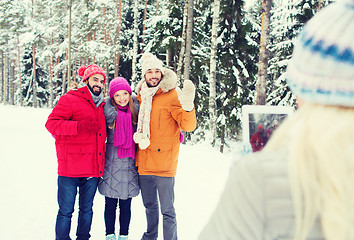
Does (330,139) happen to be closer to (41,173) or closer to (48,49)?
(41,173)

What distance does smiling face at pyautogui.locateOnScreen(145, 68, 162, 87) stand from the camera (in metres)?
3.58

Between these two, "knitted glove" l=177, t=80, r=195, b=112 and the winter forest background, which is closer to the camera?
"knitted glove" l=177, t=80, r=195, b=112

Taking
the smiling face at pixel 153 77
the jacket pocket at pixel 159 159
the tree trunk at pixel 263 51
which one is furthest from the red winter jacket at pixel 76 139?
the tree trunk at pixel 263 51

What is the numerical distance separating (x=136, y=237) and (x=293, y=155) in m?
3.61

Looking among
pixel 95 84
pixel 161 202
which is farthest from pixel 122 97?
pixel 161 202

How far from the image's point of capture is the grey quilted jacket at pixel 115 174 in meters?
3.57

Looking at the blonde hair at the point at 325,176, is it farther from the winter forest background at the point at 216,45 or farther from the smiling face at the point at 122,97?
the winter forest background at the point at 216,45

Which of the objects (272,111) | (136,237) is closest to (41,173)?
(136,237)

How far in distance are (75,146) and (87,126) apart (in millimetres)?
326

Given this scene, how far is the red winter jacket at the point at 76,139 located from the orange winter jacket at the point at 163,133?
0.56m

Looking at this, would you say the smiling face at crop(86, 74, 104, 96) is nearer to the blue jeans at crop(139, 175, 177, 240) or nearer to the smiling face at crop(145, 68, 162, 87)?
the smiling face at crop(145, 68, 162, 87)

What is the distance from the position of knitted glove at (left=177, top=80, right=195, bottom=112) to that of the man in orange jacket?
0.63ft

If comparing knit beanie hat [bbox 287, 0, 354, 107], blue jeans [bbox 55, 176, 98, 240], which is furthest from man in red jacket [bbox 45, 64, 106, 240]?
knit beanie hat [bbox 287, 0, 354, 107]

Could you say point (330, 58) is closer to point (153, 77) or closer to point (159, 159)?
point (159, 159)
